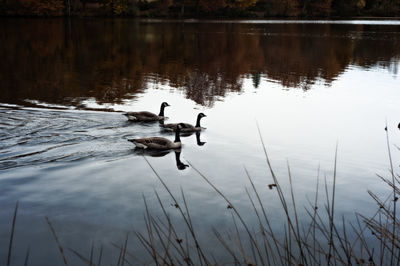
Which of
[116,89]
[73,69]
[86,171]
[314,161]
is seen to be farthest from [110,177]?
[73,69]

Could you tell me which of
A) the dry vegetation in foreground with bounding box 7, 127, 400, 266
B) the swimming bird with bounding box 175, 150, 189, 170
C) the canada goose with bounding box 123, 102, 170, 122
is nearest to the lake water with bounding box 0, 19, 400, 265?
the swimming bird with bounding box 175, 150, 189, 170

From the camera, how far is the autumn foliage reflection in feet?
68.0

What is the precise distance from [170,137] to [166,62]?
1926 cm

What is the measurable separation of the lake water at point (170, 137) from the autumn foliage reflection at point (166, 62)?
0.59ft

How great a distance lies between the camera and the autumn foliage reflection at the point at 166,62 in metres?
20.7

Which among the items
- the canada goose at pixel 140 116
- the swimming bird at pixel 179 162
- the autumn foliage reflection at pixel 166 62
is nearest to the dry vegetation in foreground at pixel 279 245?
the swimming bird at pixel 179 162

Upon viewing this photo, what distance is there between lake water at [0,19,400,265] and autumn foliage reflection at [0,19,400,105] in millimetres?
180

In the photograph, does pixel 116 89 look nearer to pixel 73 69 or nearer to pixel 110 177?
pixel 73 69

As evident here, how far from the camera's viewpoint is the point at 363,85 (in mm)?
23875

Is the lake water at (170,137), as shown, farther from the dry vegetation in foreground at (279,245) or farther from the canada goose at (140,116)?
the dry vegetation in foreground at (279,245)

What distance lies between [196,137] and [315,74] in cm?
1735

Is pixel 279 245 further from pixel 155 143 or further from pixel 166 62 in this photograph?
pixel 166 62

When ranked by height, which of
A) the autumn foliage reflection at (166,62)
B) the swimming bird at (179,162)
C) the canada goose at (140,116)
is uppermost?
the autumn foliage reflection at (166,62)

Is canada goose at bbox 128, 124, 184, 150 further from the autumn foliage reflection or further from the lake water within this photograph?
the autumn foliage reflection
